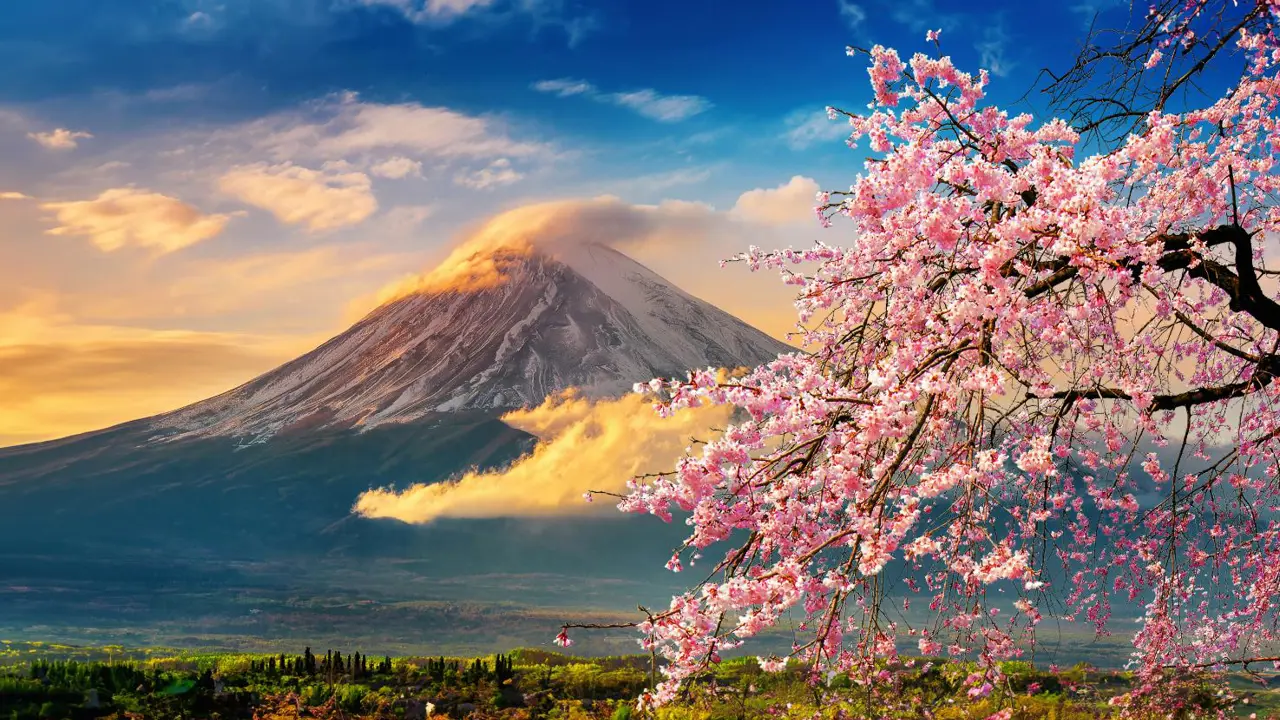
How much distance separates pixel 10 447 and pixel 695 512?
58121 millimetres

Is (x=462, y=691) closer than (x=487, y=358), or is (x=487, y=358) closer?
(x=462, y=691)

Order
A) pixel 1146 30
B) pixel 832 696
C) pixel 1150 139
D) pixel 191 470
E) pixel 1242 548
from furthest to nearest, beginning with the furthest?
pixel 191 470
pixel 832 696
pixel 1242 548
pixel 1146 30
pixel 1150 139

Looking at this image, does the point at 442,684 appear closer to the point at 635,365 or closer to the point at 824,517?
the point at 824,517

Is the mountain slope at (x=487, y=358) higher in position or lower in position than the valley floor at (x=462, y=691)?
higher

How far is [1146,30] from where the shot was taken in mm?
7207

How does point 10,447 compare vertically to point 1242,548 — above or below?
above

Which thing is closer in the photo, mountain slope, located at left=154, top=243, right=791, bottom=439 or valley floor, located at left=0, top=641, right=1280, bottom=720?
valley floor, located at left=0, top=641, right=1280, bottom=720

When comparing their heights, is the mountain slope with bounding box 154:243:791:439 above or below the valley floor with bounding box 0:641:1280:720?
above

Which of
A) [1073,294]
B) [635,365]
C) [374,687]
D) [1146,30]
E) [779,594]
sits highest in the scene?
[635,365]

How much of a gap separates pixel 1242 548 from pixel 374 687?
970 cm

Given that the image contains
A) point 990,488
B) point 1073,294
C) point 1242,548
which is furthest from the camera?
point 1242,548

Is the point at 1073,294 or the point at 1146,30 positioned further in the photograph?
the point at 1146,30

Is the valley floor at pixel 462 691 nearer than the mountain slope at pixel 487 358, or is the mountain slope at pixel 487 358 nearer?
the valley floor at pixel 462 691

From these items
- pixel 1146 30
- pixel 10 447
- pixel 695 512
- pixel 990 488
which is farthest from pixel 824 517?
pixel 10 447
